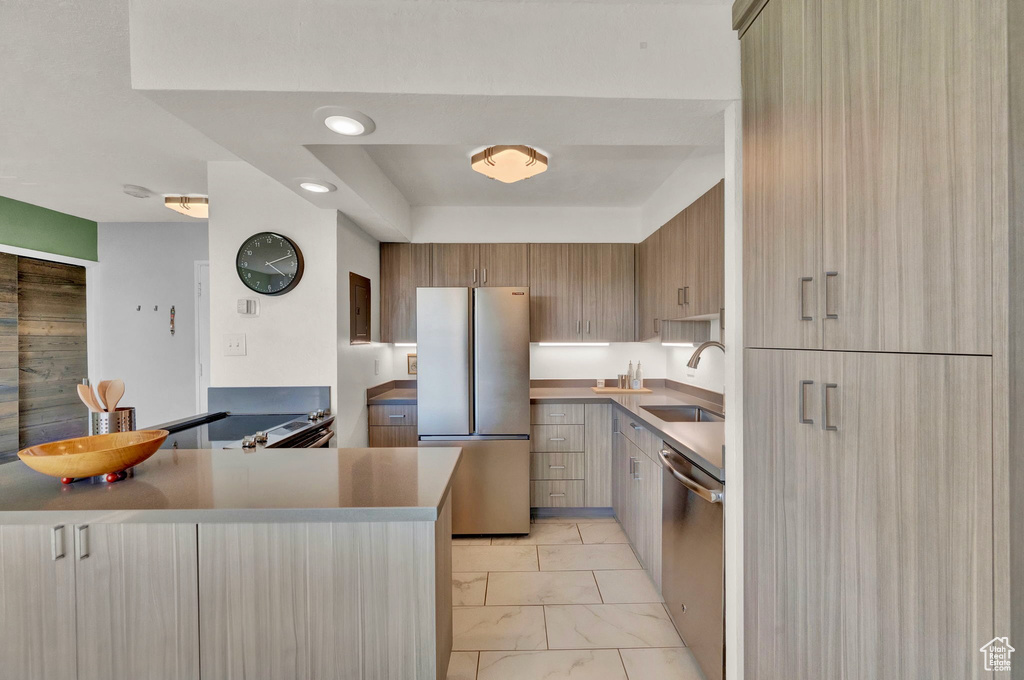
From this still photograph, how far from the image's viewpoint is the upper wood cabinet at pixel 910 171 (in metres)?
0.71

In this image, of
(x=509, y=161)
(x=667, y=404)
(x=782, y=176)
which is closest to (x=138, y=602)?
(x=782, y=176)

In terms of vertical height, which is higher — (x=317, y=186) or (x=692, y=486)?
(x=317, y=186)

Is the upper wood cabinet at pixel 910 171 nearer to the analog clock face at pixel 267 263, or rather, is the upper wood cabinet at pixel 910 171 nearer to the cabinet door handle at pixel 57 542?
the cabinet door handle at pixel 57 542

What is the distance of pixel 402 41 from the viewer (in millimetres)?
1347

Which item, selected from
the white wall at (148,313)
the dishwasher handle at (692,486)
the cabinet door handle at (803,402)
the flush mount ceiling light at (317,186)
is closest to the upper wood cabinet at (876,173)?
the cabinet door handle at (803,402)

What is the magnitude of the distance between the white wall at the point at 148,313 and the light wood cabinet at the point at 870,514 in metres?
4.35

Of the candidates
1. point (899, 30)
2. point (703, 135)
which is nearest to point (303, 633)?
point (899, 30)

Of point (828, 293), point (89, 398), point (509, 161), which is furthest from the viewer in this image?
point (509, 161)

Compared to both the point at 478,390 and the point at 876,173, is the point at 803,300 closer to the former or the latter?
the point at 876,173

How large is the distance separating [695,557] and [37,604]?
211cm

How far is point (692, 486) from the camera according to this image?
1733mm

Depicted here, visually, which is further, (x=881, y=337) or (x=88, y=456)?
(x=88, y=456)

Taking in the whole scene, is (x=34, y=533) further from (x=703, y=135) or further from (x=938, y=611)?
(x=703, y=135)

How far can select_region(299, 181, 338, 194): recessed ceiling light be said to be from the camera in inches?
85.8
